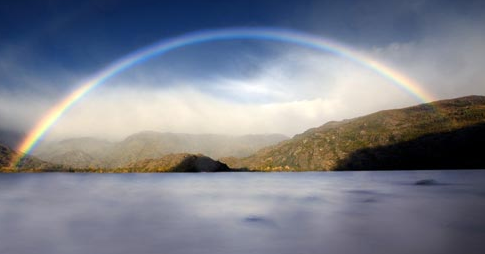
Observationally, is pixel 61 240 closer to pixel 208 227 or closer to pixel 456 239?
pixel 208 227

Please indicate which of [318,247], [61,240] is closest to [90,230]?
[61,240]

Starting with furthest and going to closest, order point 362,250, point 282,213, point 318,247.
Answer: point 282,213 → point 318,247 → point 362,250

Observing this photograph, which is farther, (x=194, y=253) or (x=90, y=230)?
(x=90, y=230)

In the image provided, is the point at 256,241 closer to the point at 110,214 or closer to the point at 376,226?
the point at 376,226

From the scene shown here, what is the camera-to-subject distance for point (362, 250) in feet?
87.2

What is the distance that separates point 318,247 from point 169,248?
40.7 ft

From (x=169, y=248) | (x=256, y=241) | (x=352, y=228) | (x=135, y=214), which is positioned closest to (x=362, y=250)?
(x=256, y=241)

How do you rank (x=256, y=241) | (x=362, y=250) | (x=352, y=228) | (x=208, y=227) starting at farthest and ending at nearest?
(x=208, y=227), (x=352, y=228), (x=256, y=241), (x=362, y=250)

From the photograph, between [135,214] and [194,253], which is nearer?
[194,253]

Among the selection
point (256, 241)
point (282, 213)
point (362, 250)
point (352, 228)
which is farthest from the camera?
point (282, 213)

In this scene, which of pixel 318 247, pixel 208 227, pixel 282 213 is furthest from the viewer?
pixel 282 213

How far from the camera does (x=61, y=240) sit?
107ft

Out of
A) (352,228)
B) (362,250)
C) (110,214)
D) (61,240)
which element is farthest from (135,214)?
(362,250)

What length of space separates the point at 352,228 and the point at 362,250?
1186 centimetres
